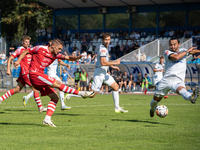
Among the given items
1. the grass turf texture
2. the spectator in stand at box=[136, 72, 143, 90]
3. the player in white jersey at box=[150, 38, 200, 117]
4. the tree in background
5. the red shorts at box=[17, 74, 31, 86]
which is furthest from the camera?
the tree in background

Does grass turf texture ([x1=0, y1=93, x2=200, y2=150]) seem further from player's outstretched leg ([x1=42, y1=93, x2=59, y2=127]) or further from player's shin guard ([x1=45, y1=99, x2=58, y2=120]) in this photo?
player's shin guard ([x1=45, y1=99, x2=58, y2=120])

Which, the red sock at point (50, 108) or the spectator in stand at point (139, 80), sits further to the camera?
the spectator in stand at point (139, 80)

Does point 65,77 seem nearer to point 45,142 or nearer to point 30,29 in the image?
point 45,142

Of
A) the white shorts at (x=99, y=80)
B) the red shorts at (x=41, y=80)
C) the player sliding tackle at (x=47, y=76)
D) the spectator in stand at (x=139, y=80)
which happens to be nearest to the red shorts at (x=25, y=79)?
the white shorts at (x=99, y=80)

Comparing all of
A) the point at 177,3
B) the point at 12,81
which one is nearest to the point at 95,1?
the point at 177,3

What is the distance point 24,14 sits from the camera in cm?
4328

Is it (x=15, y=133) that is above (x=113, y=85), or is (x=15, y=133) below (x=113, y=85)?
below

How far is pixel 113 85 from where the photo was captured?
1038cm

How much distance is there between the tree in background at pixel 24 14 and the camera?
43219 millimetres

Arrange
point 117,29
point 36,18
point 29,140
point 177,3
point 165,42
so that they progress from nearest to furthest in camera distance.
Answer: point 29,140 → point 165,42 → point 177,3 → point 117,29 → point 36,18

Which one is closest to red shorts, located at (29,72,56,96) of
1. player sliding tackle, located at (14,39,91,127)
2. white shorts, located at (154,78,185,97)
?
player sliding tackle, located at (14,39,91,127)

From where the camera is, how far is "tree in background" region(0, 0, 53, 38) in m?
43.2

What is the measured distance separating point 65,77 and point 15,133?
66.4ft

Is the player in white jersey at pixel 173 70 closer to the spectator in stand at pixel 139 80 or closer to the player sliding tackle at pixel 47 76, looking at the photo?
the player sliding tackle at pixel 47 76
